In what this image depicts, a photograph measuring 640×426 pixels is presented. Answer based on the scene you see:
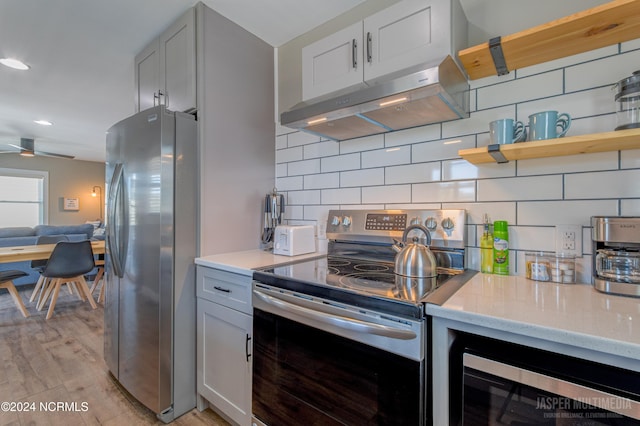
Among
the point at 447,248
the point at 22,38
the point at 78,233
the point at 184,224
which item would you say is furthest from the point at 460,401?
the point at 78,233

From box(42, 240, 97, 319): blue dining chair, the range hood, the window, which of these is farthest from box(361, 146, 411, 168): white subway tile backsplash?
the window

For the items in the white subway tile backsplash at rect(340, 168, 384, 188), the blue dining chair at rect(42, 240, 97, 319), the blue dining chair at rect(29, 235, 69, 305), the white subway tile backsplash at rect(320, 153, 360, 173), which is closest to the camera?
the white subway tile backsplash at rect(340, 168, 384, 188)

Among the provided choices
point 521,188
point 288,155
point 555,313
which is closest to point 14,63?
point 288,155

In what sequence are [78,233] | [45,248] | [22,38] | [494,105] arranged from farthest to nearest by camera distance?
[78,233], [45,248], [22,38], [494,105]

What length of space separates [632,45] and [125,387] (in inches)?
118

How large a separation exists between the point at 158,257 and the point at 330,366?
1086 mm

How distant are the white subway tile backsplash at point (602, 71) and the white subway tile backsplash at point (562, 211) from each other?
1.38 ft

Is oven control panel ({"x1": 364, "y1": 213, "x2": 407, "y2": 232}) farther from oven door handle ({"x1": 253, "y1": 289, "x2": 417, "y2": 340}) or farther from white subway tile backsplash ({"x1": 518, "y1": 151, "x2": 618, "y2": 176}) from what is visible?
oven door handle ({"x1": 253, "y1": 289, "x2": 417, "y2": 340})

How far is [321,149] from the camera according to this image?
1965 mm

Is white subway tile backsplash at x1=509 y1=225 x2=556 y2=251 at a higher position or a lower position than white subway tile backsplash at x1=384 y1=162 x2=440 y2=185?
lower

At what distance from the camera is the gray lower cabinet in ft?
4.60

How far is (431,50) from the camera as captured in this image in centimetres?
119

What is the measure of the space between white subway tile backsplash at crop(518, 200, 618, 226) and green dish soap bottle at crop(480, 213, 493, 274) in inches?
5.1

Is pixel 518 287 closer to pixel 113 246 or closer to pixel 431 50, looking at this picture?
pixel 431 50
